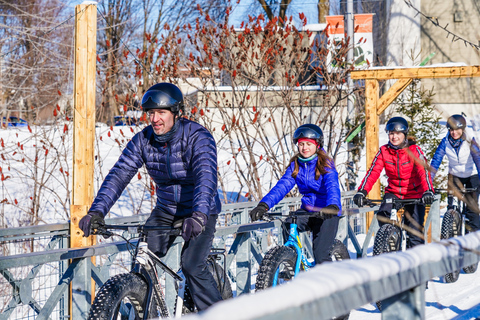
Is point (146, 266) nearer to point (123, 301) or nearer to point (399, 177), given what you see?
point (123, 301)

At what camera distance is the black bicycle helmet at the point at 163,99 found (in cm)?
388

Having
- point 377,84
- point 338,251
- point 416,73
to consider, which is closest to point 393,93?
point 377,84

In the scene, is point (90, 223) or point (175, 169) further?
point (175, 169)

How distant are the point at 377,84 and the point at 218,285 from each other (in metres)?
7.83

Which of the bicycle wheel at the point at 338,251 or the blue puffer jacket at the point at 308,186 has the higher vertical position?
the blue puffer jacket at the point at 308,186

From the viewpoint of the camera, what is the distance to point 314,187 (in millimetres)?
5406

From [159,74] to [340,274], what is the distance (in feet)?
36.2

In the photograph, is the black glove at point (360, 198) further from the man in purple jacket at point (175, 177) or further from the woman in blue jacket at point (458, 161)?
the man in purple jacket at point (175, 177)

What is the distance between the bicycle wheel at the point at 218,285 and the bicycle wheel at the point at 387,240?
2.09 metres

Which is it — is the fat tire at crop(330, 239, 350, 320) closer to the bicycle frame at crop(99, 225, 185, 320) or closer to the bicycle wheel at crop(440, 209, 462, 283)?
the bicycle frame at crop(99, 225, 185, 320)

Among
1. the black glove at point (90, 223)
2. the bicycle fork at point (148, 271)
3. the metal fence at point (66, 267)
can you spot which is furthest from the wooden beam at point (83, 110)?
the bicycle fork at point (148, 271)

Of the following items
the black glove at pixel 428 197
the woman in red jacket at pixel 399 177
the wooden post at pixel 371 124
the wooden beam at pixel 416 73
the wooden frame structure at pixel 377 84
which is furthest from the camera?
the wooden post at pixel 371 124

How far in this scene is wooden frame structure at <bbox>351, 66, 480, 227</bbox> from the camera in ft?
34.0

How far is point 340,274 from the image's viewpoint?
4.99 feet
